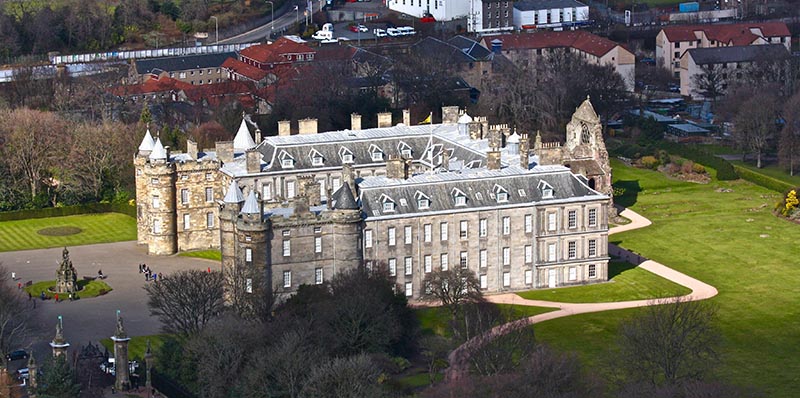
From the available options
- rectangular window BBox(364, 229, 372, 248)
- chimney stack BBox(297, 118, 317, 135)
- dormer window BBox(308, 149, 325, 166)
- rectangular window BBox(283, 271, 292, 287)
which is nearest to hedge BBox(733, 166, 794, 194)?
chimney stack BBox(297, 118, 317, 135)

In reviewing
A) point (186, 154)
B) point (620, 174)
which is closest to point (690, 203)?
point (620, 174)

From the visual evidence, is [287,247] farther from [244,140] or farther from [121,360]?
[244,140]

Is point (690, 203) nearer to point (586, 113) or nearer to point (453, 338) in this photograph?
point (586, 113)

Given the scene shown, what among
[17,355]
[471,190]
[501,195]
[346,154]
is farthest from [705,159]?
[17,355]

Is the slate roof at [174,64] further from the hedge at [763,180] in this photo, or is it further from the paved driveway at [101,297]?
the hedge at [763,180]

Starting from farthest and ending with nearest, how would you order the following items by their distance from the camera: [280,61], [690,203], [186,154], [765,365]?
[280,61] → [690,203] → [186,154] → [765,365]
